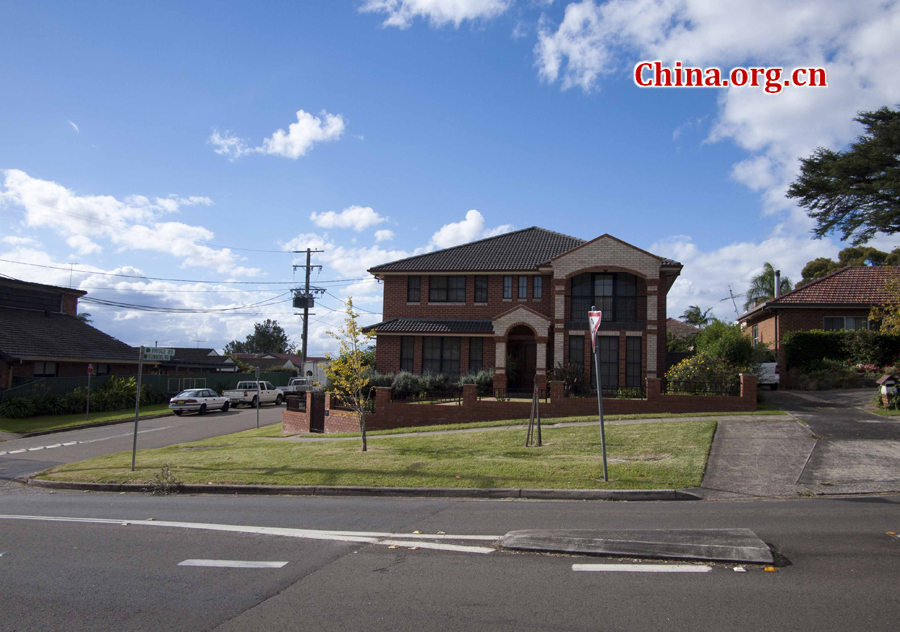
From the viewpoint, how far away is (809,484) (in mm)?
10523

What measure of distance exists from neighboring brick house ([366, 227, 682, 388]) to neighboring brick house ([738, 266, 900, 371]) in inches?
248

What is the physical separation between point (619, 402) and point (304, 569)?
15059 millimetres

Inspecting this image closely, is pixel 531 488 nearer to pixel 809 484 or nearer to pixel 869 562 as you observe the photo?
pixel 809 484

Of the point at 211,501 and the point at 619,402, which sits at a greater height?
the point at 619,402

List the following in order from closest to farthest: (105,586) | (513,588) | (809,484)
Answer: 1. (513,588)
2. (105,586)
3. (809,484)

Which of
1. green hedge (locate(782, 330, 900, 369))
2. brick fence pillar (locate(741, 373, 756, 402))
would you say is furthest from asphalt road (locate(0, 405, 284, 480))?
green hedge (locate(782, 330, 900, 369))

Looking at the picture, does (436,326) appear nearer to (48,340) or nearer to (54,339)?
(48,340)

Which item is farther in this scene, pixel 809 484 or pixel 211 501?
pixel 211 501

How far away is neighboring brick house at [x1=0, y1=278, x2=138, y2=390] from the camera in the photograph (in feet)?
110

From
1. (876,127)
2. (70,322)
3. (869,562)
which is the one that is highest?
(876,127)

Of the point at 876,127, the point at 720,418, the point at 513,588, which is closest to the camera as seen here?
the point at 513,588

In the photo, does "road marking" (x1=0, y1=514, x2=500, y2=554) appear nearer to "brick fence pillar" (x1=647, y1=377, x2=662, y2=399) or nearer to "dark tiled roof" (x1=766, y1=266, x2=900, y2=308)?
Answer: "brick fence pillar" (x1=647, y1=377, x2=662, y2=399)

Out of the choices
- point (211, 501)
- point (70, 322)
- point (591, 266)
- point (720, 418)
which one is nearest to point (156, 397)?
point (70, 322)

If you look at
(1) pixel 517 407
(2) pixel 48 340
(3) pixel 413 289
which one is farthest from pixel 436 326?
(2) pixel 48 340
